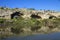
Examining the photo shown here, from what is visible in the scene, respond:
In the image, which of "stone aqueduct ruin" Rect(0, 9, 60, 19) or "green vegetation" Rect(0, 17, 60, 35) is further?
"stone aqueduct ruin" Rect(0, 9, 60, 19)

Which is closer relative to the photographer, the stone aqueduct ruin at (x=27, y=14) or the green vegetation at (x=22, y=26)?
the green vegetation at (x=22, y=26)

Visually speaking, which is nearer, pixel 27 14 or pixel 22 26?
pixel 22 26

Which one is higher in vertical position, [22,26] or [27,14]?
[27,14]

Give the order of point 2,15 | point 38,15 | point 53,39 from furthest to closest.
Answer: point 38,15, point 2,15, point 53,39

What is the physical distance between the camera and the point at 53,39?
64.6ft

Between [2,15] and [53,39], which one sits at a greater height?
[2,15]

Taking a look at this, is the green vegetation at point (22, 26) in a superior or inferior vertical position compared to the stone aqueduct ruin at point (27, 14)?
inferior

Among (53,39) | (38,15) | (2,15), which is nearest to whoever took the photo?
(53,39)

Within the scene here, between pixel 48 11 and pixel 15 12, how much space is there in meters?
10.8

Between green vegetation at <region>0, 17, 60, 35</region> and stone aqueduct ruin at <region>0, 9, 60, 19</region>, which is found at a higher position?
stone aqueduct ruin at <region>0, 9, 60, 19</region>

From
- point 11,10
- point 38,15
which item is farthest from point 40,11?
point 11,10

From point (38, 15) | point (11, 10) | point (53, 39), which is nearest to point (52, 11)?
point (38, 15)

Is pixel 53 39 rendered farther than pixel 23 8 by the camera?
No

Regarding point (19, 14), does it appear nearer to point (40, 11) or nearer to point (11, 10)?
point (11, 10)
